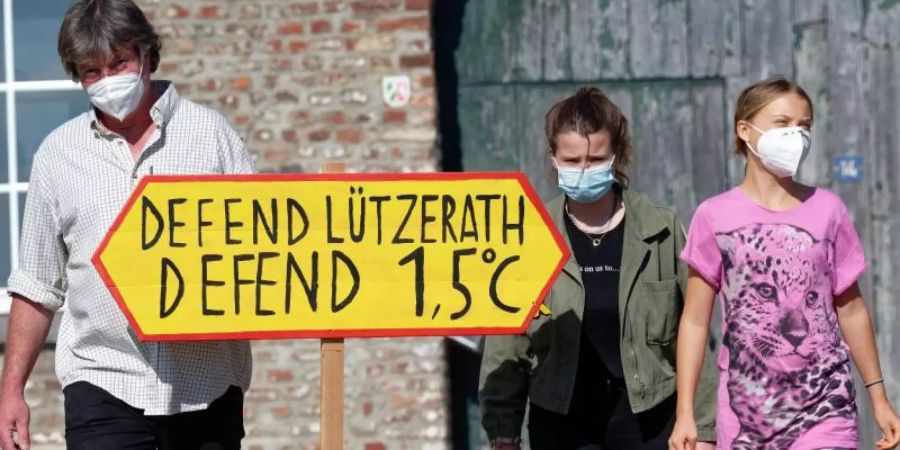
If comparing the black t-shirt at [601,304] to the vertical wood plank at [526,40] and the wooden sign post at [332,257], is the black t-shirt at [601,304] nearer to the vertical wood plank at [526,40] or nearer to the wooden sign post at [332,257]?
the wooden sign post at [332,257]

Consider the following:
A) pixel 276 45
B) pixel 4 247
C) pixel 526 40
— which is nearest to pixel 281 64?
pixel 276 45

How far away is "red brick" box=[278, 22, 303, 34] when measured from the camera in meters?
7.55

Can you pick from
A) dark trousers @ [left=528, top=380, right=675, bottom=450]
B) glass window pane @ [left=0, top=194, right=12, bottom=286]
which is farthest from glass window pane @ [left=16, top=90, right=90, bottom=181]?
dark trousers @ [left=528, top=380, right=675, bottom=450]

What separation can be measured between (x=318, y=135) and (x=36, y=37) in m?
1.40

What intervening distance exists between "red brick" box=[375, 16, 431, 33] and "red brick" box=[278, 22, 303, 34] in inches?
13.5

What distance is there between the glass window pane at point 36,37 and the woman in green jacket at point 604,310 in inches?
138

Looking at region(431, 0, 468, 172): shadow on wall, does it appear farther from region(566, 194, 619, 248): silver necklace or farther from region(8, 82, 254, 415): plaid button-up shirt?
region(8, 82, 254, 415): plaid button-up shirt

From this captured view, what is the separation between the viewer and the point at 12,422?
481 centimetres

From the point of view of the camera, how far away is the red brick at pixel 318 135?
753 centimetres

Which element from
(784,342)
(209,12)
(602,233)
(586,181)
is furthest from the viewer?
(209,12)

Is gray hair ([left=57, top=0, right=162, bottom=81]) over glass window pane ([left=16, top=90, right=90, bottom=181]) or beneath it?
over

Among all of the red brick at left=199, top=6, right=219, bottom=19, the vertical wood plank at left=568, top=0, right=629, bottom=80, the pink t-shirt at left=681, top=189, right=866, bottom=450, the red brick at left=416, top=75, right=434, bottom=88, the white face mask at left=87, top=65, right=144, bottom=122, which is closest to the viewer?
the pink t-shirt at left=681, top=189, right=866, bottom=450

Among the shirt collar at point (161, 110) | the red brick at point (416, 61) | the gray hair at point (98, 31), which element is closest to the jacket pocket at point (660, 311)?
the shirt collar at point (161, 110)

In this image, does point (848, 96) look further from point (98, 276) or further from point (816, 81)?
point (98, 276)
